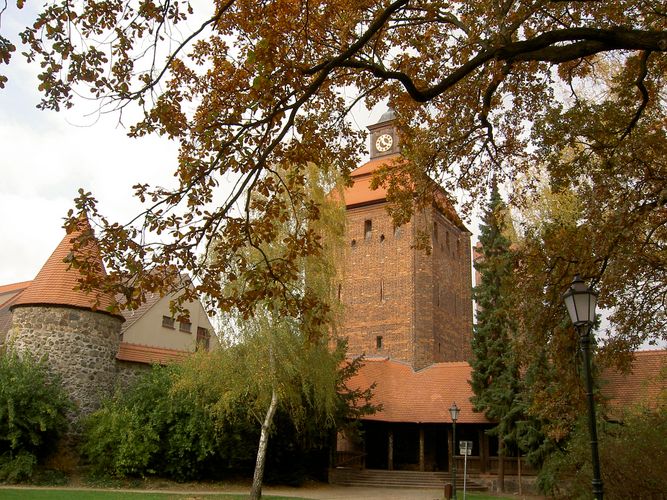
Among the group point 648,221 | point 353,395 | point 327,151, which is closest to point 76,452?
point 353,395

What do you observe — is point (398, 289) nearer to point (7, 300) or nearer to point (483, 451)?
point (483, 451)

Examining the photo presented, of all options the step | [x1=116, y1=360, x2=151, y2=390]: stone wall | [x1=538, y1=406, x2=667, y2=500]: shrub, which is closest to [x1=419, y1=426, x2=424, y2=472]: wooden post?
the step

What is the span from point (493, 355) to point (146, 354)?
1313 centimetres

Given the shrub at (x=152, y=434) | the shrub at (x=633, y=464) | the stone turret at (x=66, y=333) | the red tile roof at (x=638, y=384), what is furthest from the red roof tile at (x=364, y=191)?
the shrub at (x=633, y=464)

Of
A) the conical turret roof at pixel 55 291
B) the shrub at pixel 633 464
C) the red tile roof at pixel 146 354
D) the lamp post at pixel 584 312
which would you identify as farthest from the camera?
the red tile roof at pixel 146 354

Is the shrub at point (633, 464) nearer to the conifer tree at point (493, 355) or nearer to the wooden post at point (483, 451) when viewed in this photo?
the conifer tree at point (493, 355)

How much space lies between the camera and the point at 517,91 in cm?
965

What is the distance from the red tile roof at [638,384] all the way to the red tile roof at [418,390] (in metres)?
4.88

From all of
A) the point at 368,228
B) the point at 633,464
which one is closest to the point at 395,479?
the point at 368,228

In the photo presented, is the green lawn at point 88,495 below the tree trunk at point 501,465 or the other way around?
below

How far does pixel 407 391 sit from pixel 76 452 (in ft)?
46.8

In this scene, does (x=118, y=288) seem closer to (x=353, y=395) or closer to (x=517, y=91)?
(x=517, y=91)

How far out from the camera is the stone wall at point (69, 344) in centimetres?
2030

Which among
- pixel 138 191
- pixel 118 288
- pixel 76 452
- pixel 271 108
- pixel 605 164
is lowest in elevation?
pixel 76 452
